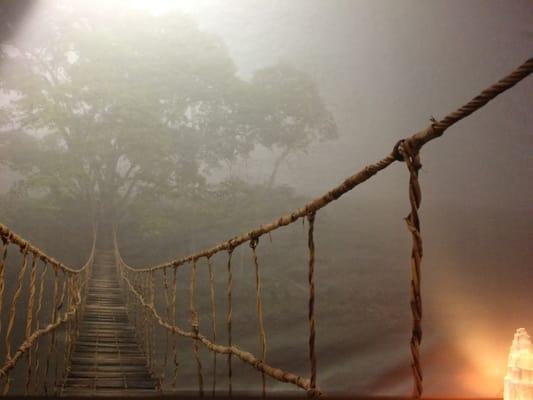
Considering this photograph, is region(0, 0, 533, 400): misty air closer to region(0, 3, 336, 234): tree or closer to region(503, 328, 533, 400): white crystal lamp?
region(0, 3, 336, 234): tree

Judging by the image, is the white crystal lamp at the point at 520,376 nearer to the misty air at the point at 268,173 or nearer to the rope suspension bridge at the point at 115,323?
the rope suspension bridge at the point at 115,323

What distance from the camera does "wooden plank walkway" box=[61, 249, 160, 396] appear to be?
355cm

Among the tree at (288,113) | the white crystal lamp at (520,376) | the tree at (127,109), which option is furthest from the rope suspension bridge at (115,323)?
Answer: the tree at (288,113)

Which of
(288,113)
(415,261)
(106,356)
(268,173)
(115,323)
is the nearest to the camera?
(415,261)

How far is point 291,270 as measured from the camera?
19.5ft

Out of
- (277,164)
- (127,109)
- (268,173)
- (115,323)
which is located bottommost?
(115,323)

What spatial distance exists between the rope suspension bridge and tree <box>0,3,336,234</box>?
2.79 ft

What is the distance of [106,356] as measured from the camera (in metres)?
4.40

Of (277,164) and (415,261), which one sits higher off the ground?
(277,164)

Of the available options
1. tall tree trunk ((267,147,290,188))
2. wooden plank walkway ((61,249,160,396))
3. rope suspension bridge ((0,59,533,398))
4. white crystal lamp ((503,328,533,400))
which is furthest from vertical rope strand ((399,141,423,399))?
tall tree trunk ((267,147,290,188))

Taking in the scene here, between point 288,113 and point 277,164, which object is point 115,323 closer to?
point 277,164

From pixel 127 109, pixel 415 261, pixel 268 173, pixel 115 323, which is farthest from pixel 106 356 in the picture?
pixel 415 261

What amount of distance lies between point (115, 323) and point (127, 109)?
2560mm

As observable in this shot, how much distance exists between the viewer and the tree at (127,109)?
6.05 m
